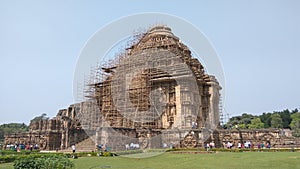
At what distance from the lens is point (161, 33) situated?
41.8 metres

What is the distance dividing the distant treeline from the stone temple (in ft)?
109

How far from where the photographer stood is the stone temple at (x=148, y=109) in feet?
99.6

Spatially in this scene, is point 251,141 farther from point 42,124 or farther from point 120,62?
point 42,124

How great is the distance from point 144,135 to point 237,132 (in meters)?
11.4

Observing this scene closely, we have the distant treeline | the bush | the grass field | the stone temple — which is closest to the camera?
the bush

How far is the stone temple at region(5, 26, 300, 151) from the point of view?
3036cm

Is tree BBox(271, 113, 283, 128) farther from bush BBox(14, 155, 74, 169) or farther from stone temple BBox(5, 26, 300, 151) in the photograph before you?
bush BBox(14, 155, 74, 169)

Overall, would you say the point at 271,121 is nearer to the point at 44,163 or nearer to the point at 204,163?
the point at 204,163

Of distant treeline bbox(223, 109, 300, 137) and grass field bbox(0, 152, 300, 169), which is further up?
distant treeline bbox(223, 109, 300, 137)

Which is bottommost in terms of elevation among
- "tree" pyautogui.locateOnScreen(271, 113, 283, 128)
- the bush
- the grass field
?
the grass field

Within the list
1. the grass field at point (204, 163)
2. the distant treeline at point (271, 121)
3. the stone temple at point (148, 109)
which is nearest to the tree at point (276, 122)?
the distant treeline at point (271, 121)

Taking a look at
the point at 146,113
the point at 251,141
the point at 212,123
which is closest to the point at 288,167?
the point at 251,141

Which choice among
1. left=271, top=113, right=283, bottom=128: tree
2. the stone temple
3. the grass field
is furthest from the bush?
left=271, top=113, right=283, bottom=128: tree

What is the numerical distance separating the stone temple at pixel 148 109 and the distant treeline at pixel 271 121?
109 ft
